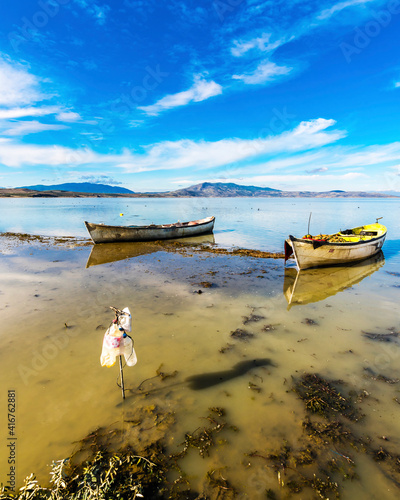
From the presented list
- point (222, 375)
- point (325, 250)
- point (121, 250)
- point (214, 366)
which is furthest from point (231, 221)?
point (222, 375)

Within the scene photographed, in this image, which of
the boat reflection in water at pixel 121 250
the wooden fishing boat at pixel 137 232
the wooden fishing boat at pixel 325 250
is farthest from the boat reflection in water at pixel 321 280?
the wooden fishing boat at pixel 137 232

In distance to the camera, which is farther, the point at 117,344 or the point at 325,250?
the point at 325,250

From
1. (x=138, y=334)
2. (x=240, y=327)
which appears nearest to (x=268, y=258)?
(x=240, y=327)

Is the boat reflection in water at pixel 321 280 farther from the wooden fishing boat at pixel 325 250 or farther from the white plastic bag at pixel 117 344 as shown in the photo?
the white plastic bag at pixel 117 344

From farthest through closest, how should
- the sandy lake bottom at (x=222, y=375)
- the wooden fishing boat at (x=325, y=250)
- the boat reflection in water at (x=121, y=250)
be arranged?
1. the boat reflection in water at (x=121, y=250)
2. the wooden fishing boat at (x=325, y=250)
3. the sandy lake bottom at (x=222, y=375)

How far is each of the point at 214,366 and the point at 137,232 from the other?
21.0m

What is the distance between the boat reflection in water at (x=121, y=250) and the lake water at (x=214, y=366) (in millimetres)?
4906

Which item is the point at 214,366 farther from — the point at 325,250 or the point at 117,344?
the point at 325,250

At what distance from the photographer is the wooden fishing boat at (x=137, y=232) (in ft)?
80.1

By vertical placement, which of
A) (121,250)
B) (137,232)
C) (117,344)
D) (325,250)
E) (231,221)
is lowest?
(231,221)

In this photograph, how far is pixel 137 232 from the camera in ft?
84.7

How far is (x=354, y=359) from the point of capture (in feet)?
24.0

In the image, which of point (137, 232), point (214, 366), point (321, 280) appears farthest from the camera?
point (137, 232)

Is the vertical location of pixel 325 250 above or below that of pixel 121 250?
above
